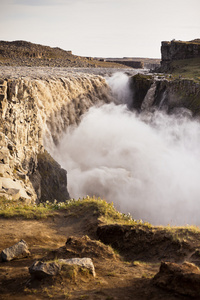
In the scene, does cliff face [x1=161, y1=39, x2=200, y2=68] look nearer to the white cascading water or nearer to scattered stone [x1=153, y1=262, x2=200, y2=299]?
the white cascading water

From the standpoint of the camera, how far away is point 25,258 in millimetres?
6340

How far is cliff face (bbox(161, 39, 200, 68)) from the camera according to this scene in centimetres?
5678

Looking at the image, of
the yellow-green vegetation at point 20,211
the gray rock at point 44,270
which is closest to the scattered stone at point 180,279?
the gray rock at point 44,270

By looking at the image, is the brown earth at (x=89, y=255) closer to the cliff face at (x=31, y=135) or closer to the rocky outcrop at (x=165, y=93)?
the cliff face at (x=31, y=135)

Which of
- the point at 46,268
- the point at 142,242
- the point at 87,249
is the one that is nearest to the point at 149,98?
the point at 142,242

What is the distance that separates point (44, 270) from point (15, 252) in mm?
1470

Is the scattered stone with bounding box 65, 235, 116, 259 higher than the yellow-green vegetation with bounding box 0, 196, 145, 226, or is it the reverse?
the scattered stone with bounding box 65, 235, 116, 259

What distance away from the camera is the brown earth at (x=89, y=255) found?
15.9ft

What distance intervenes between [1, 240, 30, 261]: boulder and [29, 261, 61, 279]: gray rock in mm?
1238

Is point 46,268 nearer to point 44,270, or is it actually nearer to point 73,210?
point 44,270

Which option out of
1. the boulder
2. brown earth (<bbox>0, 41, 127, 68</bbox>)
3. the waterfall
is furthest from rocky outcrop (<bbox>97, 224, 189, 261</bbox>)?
brown earth (<bbox>0, 41, 127, 68</bbox>)

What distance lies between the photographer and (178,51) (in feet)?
198

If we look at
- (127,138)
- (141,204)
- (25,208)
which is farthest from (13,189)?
(127,138)

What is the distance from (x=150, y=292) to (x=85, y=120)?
25.8 meters
